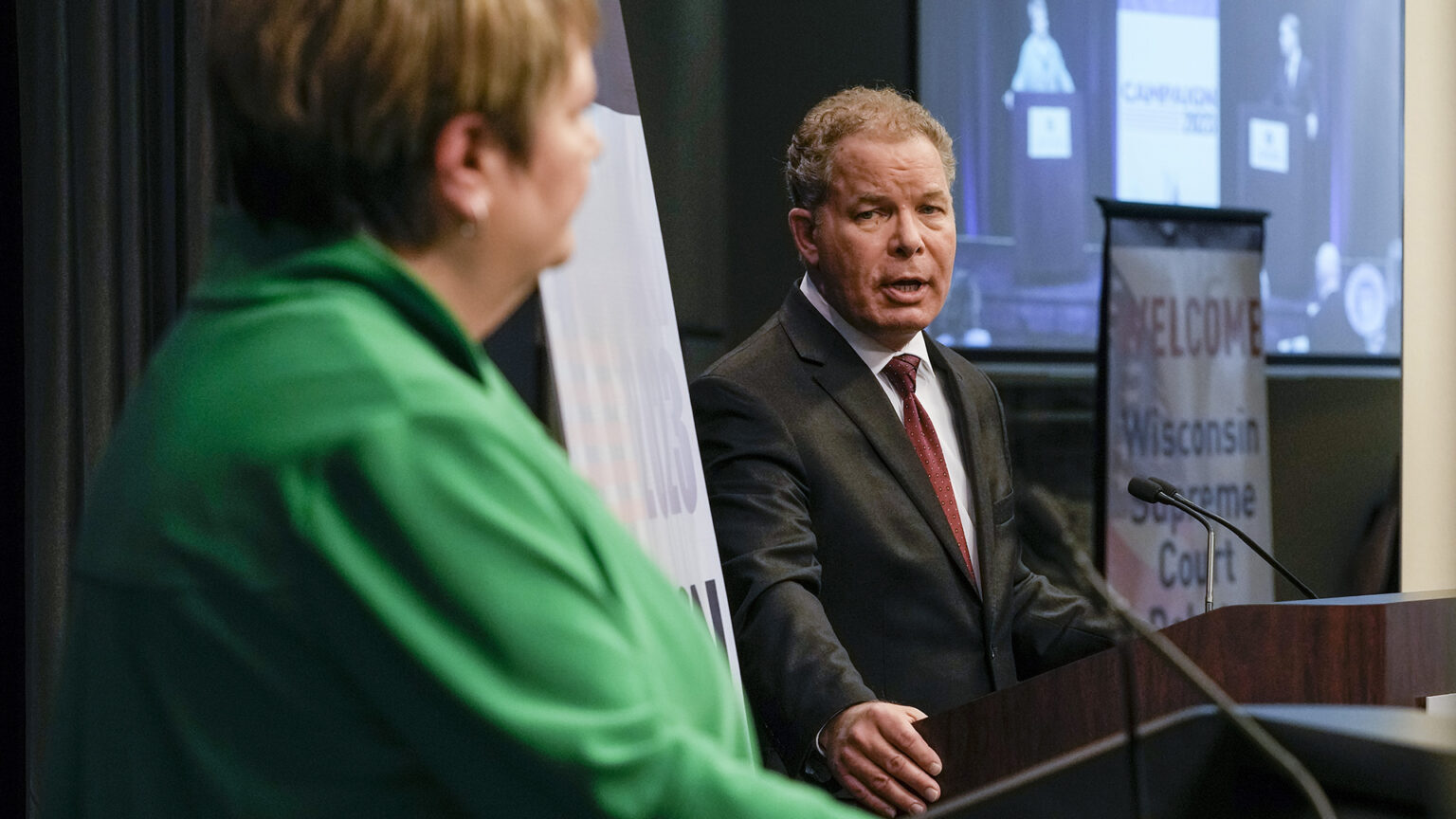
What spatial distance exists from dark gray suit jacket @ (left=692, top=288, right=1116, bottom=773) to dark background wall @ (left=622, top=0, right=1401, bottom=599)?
0.89 m

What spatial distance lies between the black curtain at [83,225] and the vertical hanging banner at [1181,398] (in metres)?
3.22

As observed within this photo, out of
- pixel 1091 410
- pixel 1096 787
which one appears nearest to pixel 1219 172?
pixel 1091 410

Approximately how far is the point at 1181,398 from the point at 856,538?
115 inches

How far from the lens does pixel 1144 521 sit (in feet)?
15.8

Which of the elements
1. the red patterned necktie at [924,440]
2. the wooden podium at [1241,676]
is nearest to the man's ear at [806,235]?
the red patterned necktie at [924,440]

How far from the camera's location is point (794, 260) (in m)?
4.83

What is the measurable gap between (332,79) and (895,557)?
5.47ft

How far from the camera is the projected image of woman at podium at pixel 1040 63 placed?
5.59m

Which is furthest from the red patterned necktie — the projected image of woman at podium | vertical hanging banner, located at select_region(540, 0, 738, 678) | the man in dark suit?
the projected image of woman at podium

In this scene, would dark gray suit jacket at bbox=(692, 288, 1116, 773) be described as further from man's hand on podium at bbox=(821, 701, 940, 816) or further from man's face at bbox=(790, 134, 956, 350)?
man's hand on podium at bbox=(821, 701, 940, 816)

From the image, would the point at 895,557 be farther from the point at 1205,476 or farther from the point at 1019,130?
the point at 1019,130

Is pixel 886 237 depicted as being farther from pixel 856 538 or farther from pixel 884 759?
pixel 884 759

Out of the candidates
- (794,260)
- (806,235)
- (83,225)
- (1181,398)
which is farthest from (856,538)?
(1181,398)

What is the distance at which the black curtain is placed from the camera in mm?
2156
